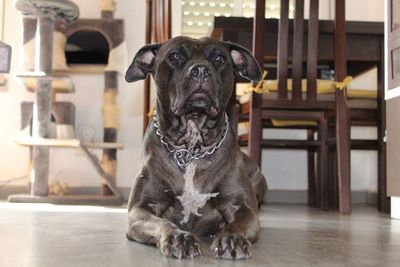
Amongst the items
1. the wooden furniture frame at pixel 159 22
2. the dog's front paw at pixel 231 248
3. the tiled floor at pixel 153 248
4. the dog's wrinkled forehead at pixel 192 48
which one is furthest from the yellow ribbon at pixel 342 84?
the dog's front paw at pixel 231 248

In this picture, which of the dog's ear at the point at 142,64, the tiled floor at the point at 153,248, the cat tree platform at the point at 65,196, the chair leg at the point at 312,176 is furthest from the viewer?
the chair leg at the point at 312,176

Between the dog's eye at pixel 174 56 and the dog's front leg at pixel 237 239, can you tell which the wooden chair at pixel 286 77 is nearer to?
the dog's eye at pixel 174 56

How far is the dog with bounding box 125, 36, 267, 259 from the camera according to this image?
1.66 meters

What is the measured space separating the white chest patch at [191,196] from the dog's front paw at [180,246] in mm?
375

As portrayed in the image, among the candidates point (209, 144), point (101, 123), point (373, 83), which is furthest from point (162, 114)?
point (373, 83)

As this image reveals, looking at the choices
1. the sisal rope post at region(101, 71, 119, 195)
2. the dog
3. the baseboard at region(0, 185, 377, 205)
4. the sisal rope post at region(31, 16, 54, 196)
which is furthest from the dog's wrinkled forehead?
the baseboard at region(0, 185, 377, 205)

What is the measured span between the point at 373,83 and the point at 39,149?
2518 millimetres

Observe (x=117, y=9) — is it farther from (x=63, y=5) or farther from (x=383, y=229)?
(x=383, y=229)

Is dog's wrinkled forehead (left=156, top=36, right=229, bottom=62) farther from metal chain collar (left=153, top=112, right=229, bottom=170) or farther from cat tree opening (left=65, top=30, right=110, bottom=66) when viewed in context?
cat tree opening (left=65, top=30, right=110, bottom=66)

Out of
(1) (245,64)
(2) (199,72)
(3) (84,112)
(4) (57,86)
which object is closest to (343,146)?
(1) (245,64)

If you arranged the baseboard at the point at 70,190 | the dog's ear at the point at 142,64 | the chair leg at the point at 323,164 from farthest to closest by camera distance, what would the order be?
the baseboard at the point at 70,190 < the chair leg at the point at 323,164 < the dog's ear at the point at 142,64

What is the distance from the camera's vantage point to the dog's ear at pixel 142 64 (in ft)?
6.20

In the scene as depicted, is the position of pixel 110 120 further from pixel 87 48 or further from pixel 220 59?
pixel 220 59

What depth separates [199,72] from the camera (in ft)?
5.36
